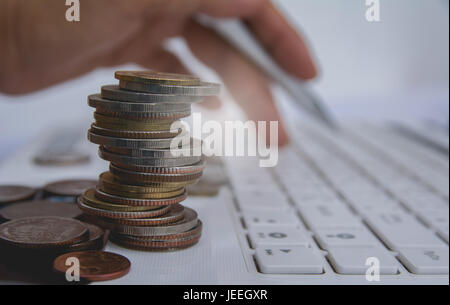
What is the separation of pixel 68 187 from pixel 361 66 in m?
1.50

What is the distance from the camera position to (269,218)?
2.19ft

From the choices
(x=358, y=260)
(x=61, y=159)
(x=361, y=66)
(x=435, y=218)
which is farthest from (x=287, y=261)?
(x=361, y=66)

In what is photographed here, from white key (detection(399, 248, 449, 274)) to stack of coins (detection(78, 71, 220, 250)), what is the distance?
0.24 m

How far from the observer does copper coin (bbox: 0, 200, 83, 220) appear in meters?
0.60

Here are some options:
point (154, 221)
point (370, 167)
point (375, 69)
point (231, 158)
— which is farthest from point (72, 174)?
point (375, 69)

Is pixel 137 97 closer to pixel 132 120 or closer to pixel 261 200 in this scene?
pixel 132 120

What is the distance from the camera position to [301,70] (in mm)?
1324

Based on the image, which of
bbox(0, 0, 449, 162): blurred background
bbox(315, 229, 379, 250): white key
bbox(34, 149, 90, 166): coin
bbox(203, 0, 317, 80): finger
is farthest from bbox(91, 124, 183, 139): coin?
bbox(0, 0, 449, 162): blurred background

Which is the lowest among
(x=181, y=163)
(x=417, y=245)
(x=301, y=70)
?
(x=417, y=245)

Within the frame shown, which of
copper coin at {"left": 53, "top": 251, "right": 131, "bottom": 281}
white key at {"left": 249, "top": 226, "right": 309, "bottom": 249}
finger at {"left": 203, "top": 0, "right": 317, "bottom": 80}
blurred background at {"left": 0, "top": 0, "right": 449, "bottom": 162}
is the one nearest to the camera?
copper coin at {"left": 53, "top": 251, "right": 131, "bottom": 281}

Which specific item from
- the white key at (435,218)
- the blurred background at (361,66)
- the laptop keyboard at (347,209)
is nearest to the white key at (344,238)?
the laptop keyboard at (347,209)

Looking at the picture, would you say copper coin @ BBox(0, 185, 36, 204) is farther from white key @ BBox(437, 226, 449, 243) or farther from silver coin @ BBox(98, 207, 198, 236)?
white key @ BBox(437, 226, 449, 243)

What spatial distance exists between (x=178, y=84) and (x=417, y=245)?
1.13 ft
